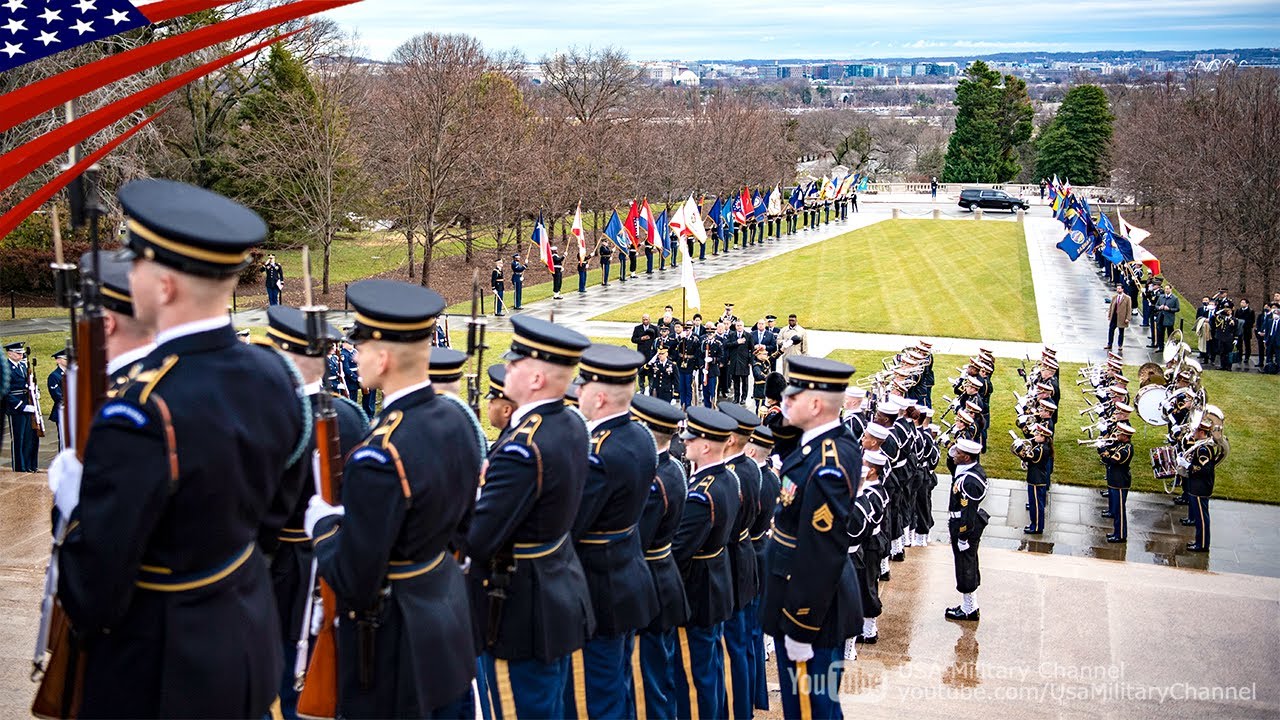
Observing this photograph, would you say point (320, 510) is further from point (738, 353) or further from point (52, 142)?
point (738, 353)

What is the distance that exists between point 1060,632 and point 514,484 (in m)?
6.40

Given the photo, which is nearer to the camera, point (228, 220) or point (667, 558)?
point (228, 220)

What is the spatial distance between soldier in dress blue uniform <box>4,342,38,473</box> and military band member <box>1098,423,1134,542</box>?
14141 mm

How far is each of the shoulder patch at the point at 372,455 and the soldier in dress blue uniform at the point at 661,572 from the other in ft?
8.18

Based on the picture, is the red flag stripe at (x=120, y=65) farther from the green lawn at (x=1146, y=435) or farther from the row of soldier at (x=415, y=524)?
the green lawn at (x=1146, y=435)

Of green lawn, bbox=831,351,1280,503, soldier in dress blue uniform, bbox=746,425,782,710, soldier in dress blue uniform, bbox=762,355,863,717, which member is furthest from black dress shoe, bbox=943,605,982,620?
green lawn, bbox=831,351,1280,503

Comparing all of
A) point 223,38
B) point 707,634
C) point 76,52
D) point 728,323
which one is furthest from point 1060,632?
point 76,52

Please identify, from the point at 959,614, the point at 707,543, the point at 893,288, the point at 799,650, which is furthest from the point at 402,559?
the point at 893,288

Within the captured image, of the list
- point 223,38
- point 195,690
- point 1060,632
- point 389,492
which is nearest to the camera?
point 195,690

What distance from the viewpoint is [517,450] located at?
5473mm

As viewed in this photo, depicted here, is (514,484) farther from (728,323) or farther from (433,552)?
(728,323)

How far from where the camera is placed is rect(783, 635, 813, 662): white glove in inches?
267

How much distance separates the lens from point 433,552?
193 inches

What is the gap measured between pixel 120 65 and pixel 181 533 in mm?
4685
